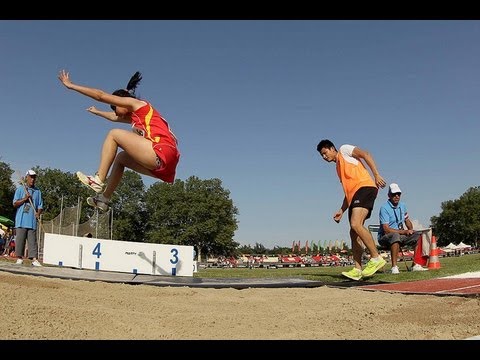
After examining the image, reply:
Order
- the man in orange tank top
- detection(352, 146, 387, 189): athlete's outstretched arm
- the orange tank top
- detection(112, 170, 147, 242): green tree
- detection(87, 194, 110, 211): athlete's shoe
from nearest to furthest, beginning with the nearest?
detection(87, 194, 110, 211): athlete's shoe, detection(352, 146, 387, 189): athlete's outstretched arm, the man in orange tank top, the orange tank top, detection(112, 170, 147, 242): green tree

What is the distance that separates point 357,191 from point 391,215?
263 cm

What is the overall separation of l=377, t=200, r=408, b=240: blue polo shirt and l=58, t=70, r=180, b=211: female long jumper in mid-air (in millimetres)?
5536

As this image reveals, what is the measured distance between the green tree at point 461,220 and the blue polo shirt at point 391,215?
250 ft

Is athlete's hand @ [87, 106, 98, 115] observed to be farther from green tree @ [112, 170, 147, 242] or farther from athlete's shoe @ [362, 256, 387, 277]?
green tree @ [112, 170, 147, 242]

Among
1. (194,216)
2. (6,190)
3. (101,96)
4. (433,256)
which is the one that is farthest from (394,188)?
(194,216)

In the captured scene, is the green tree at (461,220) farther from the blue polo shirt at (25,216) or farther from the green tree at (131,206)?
the blue polo shirt at (25,216)

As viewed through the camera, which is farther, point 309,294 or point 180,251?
point 180,251

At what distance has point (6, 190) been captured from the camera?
57.8 m

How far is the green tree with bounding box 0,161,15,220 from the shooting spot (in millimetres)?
57000

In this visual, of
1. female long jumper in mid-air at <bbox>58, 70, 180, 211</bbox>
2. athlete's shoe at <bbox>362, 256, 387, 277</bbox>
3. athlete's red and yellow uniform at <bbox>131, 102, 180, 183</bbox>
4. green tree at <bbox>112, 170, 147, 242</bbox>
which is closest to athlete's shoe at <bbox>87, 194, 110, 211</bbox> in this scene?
female long jumper in mid-air at <bbox>58, 70, 180, 211</bbox>

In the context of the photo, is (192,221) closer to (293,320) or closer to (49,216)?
(49,216)
